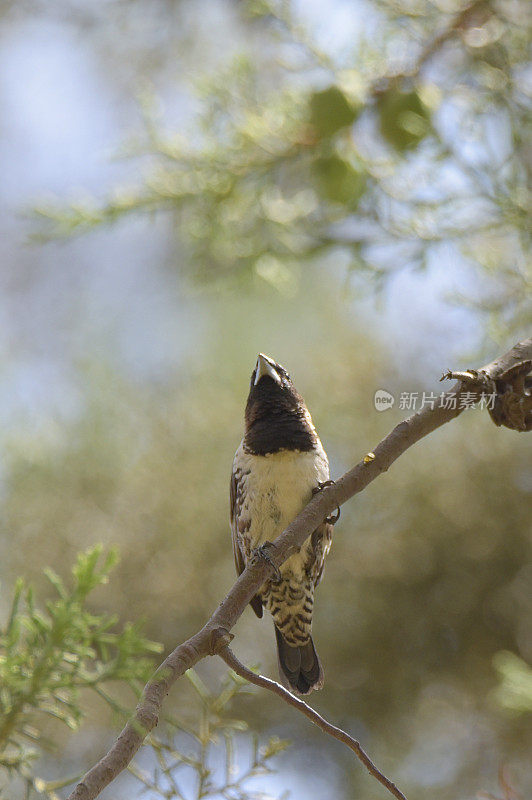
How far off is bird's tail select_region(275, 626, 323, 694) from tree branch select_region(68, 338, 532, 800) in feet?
1.48

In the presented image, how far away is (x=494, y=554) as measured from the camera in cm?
113

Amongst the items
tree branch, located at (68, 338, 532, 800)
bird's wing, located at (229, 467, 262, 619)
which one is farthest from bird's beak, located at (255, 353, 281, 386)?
tree branch, located at (68, 338, 532, 800)

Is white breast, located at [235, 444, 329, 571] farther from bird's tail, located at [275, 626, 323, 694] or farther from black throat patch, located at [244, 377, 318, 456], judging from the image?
bird's tail, located at [275, 626, 323, 694]

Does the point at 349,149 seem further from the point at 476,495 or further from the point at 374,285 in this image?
the point at 476,495

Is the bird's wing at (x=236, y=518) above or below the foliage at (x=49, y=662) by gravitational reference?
above

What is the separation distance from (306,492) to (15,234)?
173 cm

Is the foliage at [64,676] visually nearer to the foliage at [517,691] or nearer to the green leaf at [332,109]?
the foliage at [517,691]

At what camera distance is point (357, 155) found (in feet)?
3.13

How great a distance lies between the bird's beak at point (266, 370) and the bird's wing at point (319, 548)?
182 millimetres

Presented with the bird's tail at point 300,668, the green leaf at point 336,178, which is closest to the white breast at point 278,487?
the bird's tail at point 300,668

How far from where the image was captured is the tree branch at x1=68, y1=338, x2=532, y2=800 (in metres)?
0.50

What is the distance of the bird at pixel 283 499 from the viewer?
3.20ft

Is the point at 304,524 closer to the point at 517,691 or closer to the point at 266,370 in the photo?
the point at 517,691

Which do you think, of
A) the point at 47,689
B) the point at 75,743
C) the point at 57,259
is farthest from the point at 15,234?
the point at 47,689
